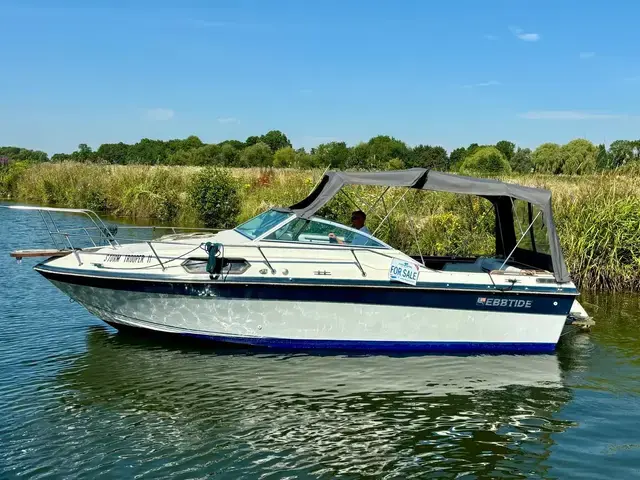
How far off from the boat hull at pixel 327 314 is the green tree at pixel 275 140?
77.8 m

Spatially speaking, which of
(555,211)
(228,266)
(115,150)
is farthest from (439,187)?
(115,150)

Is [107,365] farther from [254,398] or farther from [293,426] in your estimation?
[293,426]

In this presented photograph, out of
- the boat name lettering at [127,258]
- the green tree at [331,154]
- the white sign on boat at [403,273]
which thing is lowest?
the white sign on boat at [403,273]

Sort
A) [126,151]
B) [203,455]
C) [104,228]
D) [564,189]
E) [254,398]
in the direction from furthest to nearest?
[126,151]
[564,189]
[104,228]
[254,398]
[203,455]

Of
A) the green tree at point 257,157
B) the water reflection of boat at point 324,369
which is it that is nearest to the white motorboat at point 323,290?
the water reflection of boat at point 324,369

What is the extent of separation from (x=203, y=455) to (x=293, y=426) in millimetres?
1148

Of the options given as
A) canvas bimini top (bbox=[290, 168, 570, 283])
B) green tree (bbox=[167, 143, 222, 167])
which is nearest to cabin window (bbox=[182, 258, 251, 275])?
canvas bimini top (bbox=[290, 168, 570, 283])

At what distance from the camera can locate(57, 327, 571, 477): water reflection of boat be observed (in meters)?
6.35

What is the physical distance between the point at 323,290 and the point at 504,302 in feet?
8.96

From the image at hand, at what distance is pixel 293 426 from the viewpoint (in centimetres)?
692

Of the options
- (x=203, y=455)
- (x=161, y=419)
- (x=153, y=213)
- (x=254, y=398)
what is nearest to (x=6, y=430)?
(x=161, y=419)

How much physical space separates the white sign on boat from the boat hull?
162mm

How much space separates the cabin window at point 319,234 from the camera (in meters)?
9.62

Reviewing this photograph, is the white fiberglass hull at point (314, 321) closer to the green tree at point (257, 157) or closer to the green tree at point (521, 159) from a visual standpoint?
the green tree at point (521, 159)
